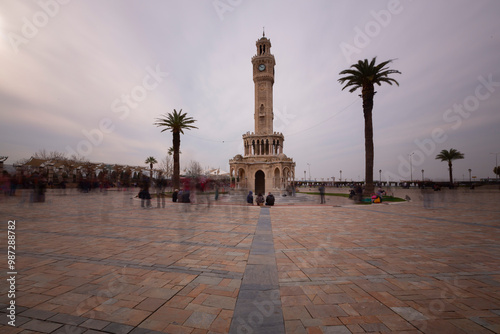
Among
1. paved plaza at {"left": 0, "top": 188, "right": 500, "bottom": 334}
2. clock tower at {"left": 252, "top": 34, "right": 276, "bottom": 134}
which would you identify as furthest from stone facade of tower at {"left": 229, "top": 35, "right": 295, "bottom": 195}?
paved plaza at {"left": 0, "top": 188, "right": 500, "bottom": 334}

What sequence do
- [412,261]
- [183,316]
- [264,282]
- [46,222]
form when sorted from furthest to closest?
[46,222] → [412,261] → [264,282] → [183,316]

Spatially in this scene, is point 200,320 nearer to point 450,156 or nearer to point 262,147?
point 262,147

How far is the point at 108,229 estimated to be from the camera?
8258 mm

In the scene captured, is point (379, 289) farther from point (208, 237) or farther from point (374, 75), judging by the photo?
point (374, 75)

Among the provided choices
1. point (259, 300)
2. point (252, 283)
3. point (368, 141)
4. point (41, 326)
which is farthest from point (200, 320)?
point (368, 141)

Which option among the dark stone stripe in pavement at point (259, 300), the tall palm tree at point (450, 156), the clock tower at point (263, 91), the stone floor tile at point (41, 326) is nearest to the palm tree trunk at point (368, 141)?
the dark stone stripe in pavement at point (259, 300)

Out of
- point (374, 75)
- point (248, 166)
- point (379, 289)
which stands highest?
point (374, 75)

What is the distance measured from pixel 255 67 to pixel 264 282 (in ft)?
155

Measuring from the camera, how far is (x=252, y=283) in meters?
3.91

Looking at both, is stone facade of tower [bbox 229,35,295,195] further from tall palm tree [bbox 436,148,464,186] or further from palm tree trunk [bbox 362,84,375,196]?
tall palm tree [bbox 436,148,464,186]

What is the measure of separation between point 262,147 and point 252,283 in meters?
42.6

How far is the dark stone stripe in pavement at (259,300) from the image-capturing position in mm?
2734

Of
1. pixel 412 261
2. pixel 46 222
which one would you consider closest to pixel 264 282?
Result: pixel 412 261

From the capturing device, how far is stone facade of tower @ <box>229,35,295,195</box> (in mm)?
43406
